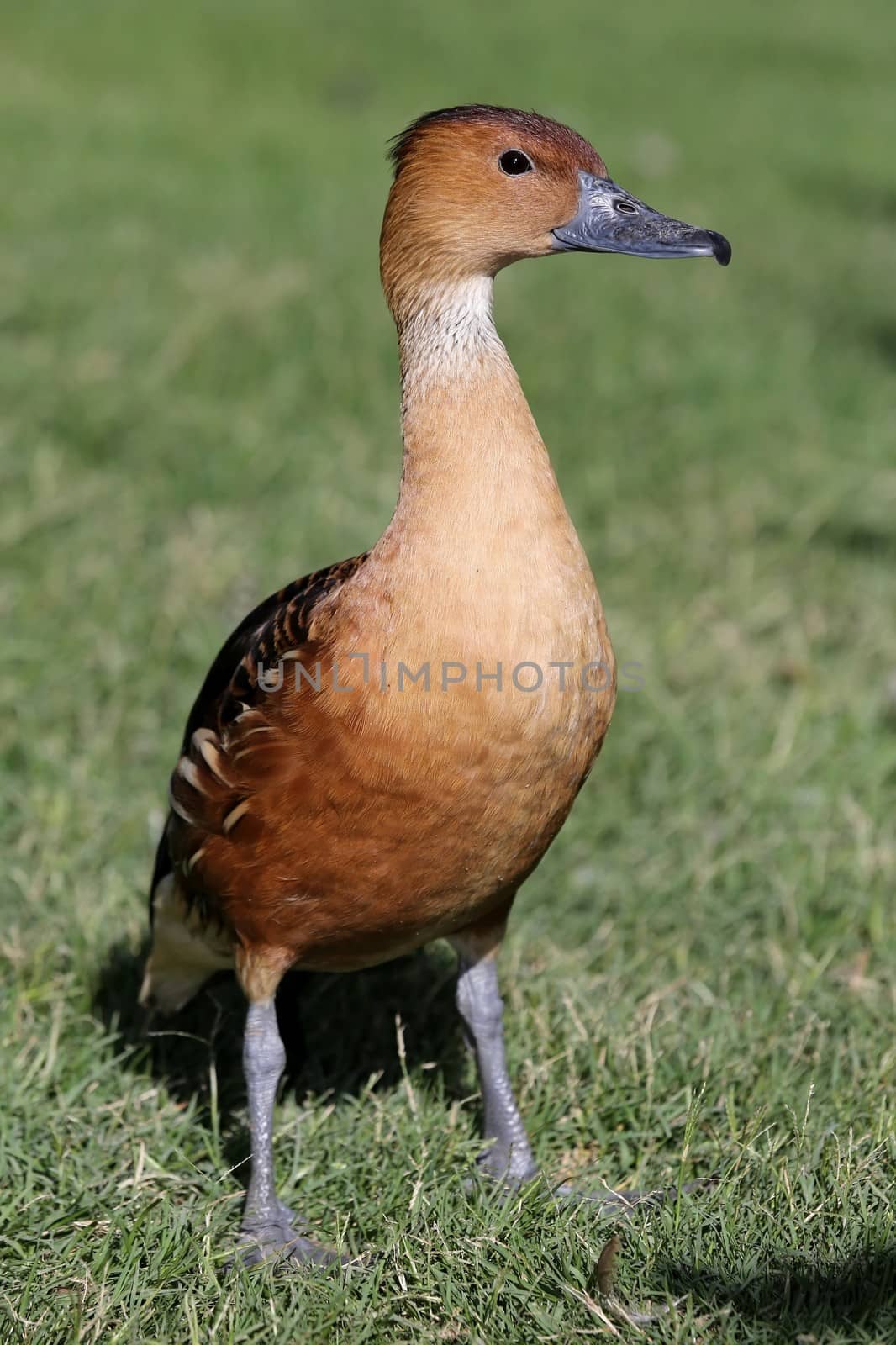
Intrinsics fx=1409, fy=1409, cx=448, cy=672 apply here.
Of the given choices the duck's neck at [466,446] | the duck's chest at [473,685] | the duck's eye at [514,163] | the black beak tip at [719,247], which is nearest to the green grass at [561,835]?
the duck's chest at [473,685]

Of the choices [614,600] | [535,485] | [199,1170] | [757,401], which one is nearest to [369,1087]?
[199,1170]

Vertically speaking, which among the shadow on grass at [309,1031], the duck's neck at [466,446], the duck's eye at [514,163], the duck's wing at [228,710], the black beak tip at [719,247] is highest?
the duck's eye at [514,163]

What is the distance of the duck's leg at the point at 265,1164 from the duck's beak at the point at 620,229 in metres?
1.73

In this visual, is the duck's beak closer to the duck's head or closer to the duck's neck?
the duck's head

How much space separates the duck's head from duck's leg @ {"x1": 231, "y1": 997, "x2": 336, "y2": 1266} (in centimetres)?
161

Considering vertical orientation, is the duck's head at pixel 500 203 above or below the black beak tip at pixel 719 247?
Answer: above

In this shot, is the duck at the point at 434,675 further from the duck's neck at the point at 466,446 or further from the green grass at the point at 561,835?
the green grass at the point at 561,835

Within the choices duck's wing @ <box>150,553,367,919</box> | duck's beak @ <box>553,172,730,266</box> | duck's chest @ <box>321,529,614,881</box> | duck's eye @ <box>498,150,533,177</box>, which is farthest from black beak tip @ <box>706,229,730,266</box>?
duck's wing @ <box>150,553,367,919</box>

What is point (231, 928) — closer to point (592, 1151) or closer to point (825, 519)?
point (592, 1151)

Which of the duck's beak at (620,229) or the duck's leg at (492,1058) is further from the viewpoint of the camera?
the duck's leg at (492,1058)

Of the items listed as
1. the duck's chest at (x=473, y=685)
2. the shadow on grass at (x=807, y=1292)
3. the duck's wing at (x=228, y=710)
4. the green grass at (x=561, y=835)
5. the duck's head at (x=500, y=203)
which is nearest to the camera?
the shadow on grass at (x=807, y=1292)

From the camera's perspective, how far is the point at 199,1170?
3.09 metres

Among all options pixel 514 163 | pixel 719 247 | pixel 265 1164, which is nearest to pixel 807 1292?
pixel 265 1164

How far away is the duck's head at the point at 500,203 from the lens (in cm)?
280
